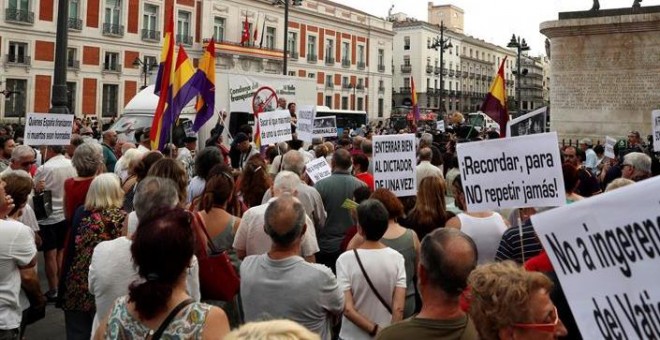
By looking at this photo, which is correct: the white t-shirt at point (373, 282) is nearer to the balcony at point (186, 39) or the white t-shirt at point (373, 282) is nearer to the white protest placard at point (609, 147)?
the white protest placard at point (609, 147)

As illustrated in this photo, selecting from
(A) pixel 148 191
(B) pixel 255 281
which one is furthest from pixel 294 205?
(A) pixel 148 191

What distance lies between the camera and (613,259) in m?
2.17

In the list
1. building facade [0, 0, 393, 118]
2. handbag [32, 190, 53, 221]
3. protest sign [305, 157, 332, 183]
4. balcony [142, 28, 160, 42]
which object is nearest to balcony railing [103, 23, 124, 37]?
building facade [0, 0, 393, 118]

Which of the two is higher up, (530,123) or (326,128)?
(326,128)

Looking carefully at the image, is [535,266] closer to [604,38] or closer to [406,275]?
[406,275]

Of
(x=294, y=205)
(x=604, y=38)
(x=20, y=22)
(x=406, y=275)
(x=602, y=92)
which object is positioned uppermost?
(x=20, y=22)

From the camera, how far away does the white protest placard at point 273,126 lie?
401 inches

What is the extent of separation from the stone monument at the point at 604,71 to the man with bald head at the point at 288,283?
49.8ft

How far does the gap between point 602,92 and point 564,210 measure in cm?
1625

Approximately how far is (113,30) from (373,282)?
146 feet

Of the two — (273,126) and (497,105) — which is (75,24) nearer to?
(273,126)

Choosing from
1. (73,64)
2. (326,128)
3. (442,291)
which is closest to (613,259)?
(442,291)

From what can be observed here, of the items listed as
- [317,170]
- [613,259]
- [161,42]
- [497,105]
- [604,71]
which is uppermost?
[161,42]

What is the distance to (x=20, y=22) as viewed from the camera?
39.1m
